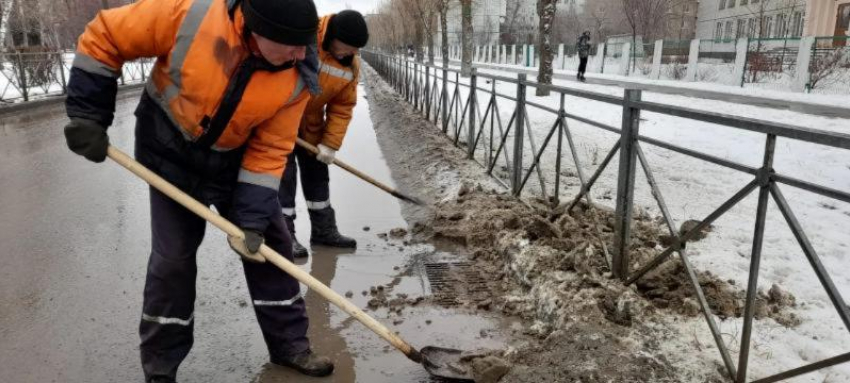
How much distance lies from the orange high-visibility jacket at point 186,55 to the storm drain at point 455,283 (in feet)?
5.68

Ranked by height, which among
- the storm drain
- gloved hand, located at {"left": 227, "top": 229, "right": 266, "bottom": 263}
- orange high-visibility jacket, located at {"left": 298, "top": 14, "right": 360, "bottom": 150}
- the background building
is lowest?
the storm drain

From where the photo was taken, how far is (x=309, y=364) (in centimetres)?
259

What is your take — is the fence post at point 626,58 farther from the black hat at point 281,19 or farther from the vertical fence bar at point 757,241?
the black hat at point 281,19

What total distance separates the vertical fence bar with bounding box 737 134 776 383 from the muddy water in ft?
3.67

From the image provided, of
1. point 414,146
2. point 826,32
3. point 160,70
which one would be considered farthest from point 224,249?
point 826,32

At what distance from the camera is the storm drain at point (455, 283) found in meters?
3.44

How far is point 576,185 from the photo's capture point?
536cm

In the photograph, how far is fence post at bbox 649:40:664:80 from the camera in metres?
21.3

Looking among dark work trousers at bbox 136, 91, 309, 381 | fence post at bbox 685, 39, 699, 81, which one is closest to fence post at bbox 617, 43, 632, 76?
fence post at bbox 685, 39, 699, 81

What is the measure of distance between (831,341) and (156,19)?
3.08 meters

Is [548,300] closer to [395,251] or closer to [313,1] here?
[395,251]

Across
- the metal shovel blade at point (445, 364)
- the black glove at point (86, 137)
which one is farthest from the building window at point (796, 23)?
the black glove at point (86, 137)

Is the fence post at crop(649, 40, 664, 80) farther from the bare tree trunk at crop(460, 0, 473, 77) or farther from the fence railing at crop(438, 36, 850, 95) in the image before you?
the bare tree trunk at crop(460, 0, 473, 77)

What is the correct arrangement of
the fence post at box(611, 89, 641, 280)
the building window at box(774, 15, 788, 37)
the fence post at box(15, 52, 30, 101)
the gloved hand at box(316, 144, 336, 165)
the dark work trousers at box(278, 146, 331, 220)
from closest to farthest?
1. the fence post at box(611, 89, 641, 280)
2. the gloved hand at box(316, 144, 336, 165)
3. the dark work trousers at box(278, 146, 331, 220)
4. the fence post at box(15, 52, 30, 101)
5. the building window at box(774, 15, 788, 37)
